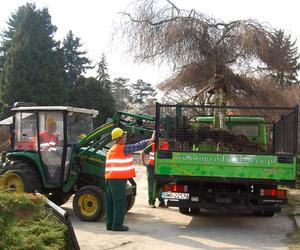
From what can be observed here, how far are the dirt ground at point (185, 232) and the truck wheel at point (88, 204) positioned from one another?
169 millimetres

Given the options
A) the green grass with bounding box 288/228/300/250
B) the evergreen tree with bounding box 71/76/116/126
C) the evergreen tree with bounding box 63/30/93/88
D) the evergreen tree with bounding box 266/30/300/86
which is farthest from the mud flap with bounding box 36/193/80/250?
the evergreen tree with bounding box 63/30/93/88

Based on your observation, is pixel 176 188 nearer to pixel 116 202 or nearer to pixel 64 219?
pixel 116 202

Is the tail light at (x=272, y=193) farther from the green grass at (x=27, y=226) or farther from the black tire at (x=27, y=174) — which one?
the green grass at (x=27, y=226)

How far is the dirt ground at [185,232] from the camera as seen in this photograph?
26.9 feet

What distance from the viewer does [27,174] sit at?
10414 millimetres

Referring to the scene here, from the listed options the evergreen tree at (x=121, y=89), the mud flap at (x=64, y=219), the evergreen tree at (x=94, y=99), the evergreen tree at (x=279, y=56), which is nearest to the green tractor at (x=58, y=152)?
the mud flap at (x=64, y=219)

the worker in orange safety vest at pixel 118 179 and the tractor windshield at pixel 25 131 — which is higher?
the tractor windshield at pixel 25 131

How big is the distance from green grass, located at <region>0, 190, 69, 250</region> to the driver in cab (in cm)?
470

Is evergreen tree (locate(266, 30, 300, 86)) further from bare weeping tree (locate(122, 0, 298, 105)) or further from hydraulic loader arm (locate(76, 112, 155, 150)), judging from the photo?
hydraulic loader arm (locate(76, 112, 155, 150))

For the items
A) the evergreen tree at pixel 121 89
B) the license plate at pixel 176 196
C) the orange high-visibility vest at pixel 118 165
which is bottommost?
the license plate at pixel 176 196

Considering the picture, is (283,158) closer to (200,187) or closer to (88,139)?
(200,187)

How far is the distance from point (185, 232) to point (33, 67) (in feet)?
115

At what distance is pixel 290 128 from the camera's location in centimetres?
974

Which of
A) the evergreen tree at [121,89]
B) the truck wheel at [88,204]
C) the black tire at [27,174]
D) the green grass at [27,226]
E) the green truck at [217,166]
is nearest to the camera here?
the green grass at [27,226]
